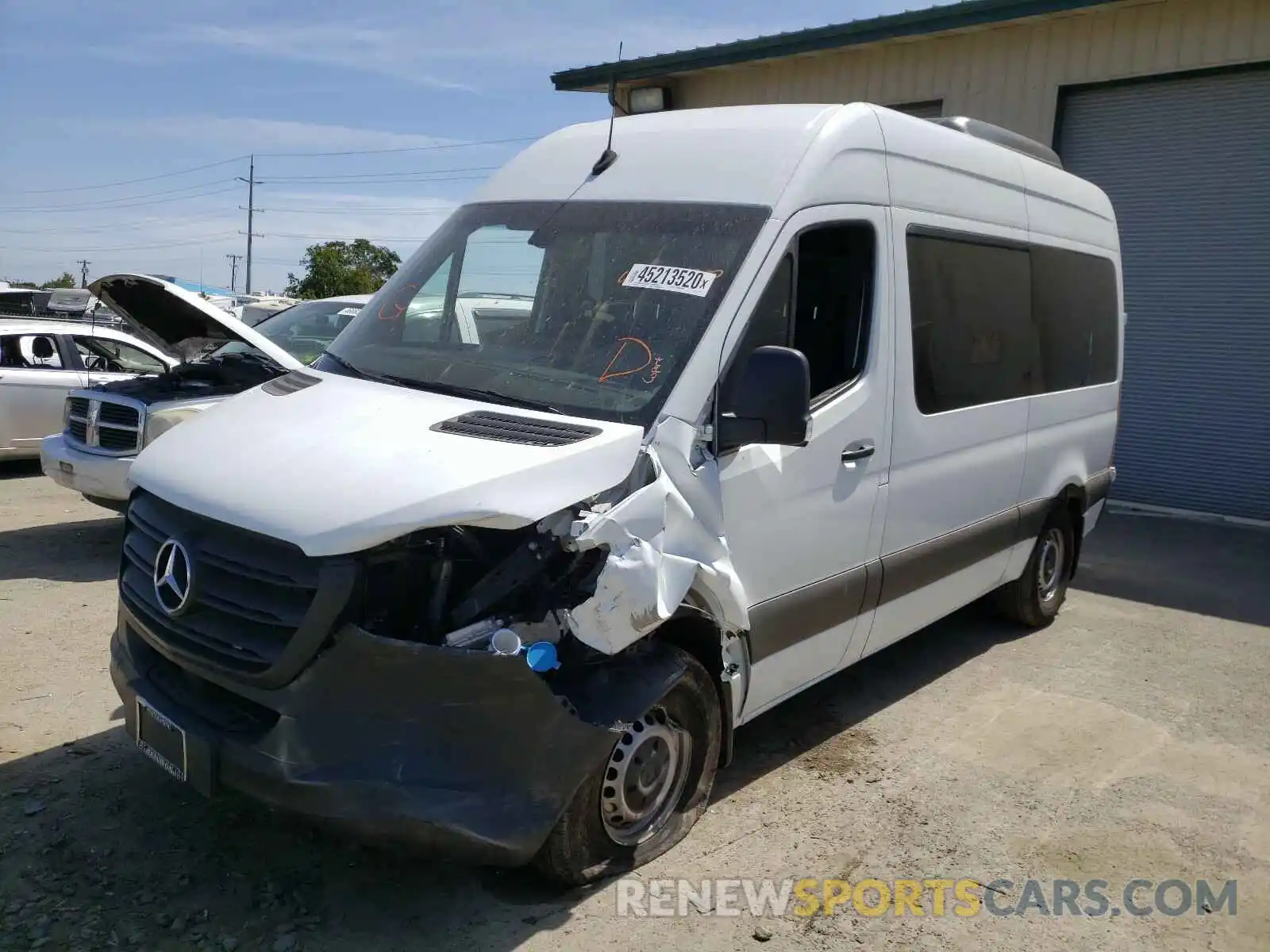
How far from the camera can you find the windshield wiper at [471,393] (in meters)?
3.65

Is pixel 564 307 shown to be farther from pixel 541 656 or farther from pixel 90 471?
pixel 90 471

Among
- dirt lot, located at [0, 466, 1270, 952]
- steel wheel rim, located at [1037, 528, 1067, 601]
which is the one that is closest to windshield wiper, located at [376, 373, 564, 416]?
dirt lot, located at [0, 466, 1270, 952]

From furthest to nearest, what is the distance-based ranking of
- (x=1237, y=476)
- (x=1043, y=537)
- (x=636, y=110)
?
(x=636, y=110), (x=1237, y=476), (x=1043, y=537)

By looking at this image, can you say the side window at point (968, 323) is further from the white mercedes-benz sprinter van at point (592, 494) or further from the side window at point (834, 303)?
the side window at point (834, 303)

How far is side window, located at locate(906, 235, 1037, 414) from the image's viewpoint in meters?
4.76

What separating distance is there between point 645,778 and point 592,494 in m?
1.08

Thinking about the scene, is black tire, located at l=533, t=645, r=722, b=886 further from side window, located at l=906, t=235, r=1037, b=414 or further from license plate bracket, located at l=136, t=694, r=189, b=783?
side window, located at l=906, t=235, r=1037, b=414

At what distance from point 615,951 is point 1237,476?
9.56 meters

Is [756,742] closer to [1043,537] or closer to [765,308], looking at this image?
[765,308]

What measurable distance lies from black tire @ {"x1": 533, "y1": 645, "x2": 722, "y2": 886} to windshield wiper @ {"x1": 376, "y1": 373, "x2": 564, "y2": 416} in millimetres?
925

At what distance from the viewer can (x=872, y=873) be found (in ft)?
12.6

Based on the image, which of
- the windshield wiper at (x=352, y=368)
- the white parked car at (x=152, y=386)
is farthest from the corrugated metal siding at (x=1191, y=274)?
the windshield wiper at (x=352, y=368)

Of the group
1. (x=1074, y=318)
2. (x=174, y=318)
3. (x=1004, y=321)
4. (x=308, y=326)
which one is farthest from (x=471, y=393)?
(x=308, y=326)

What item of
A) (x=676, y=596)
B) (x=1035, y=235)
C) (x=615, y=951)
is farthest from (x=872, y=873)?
(x=1035, y=235)
